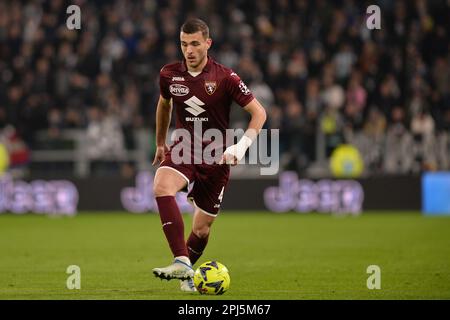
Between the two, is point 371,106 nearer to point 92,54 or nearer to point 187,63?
point 92,54

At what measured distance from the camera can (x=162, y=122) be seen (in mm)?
9352

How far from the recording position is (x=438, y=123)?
2039 centimetres

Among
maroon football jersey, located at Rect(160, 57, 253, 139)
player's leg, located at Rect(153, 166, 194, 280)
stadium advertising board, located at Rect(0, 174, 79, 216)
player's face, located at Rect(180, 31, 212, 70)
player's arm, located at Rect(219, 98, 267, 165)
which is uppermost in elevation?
player's face, located at Rect(180, 31, 212, 70)

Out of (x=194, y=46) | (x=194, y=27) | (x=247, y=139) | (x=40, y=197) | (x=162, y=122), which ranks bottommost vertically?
(x=40, y=197)

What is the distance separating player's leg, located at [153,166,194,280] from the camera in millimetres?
8547

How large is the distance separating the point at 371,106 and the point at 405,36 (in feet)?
6.97

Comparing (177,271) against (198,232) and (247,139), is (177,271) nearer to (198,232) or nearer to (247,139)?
(198,232)

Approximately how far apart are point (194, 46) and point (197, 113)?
2.11ft

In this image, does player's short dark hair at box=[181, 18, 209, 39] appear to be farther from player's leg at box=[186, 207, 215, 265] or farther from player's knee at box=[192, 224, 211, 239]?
player's knee at box=[192, 224, 211, 239]

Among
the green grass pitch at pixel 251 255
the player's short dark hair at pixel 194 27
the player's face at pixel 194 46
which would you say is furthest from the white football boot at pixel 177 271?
the player's short dark hair at pixel 194 27

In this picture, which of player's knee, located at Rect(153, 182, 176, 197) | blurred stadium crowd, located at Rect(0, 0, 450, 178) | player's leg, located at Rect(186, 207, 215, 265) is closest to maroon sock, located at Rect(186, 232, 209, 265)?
player's leg, located at Rect(186, 207, 215, 265)

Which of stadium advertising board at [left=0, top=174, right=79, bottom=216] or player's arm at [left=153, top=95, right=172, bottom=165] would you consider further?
stadium advertising board at [left=0, top=174, right=79, bottom=216]

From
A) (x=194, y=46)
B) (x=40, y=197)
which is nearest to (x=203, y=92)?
(x=194, y=46)

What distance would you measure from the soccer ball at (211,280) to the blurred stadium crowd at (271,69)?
39.1 ft
